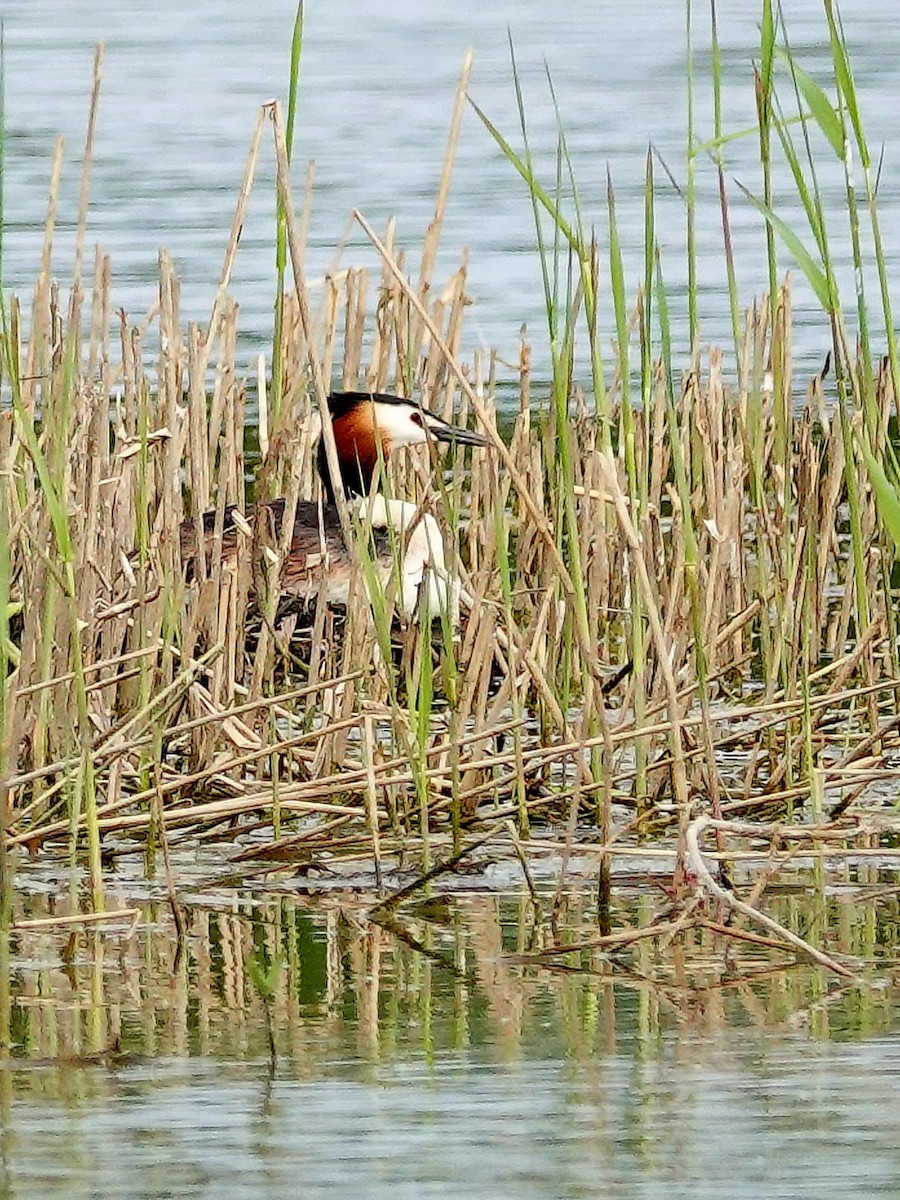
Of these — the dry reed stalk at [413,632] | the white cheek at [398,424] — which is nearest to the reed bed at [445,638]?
A: the dry reed stalk at [413,632]

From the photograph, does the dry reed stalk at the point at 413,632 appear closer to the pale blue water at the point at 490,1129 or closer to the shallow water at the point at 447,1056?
the shallow water at the point at 447,1056

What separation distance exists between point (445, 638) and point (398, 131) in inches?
588

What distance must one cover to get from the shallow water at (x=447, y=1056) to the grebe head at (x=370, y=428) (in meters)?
2.28

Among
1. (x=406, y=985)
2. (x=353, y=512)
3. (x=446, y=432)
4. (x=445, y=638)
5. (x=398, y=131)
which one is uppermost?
(x=398, y=131)

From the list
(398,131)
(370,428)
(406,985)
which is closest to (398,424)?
(370,428)

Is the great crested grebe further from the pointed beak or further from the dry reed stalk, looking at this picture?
the dry reed stalk

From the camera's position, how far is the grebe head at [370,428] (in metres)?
6.52

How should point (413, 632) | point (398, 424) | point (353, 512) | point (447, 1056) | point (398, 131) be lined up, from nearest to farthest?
point (447, 1056) → point (413, 632) → point (353, 512) → point (398, 424) → point (398, 131)

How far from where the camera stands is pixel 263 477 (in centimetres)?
513

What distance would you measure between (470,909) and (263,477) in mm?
1266

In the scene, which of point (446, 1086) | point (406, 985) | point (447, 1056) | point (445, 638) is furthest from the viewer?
point (445, 638)

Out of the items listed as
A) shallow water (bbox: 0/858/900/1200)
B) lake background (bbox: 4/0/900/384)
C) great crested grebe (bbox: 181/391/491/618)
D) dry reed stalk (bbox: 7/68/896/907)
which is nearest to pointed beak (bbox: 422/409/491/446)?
great crested grebe (bbox: 181/391/491/618)

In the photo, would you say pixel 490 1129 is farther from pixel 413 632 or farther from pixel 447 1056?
pixel 413 632

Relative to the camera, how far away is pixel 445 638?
15.1 feet
